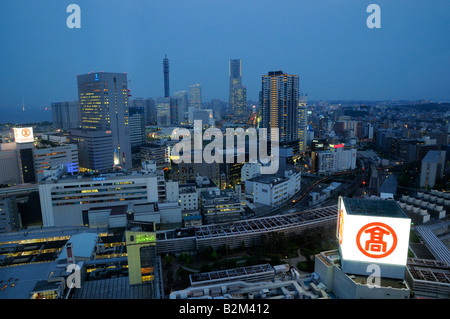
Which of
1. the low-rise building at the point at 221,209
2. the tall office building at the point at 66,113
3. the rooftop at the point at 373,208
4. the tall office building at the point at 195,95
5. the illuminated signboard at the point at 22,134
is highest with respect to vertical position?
the tall office building at the point at 195,95

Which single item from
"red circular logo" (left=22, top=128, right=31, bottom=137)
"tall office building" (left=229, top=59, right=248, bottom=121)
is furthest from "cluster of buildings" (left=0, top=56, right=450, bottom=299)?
"tall office building" (left=229, top=59, right=248, bottom=121)

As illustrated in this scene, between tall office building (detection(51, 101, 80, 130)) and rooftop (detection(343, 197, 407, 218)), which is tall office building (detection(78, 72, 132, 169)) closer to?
tall office building (detection(51, 101, 80, 130))

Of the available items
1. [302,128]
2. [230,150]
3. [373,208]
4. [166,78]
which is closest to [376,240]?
[373,208]

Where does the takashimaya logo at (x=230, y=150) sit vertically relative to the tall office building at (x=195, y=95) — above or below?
below

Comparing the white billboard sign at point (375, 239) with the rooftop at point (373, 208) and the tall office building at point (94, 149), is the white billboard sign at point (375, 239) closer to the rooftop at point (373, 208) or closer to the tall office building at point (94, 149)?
the rooftop at point (373, 208)

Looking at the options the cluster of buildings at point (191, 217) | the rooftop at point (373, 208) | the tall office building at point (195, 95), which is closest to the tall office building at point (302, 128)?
the cluster of buildings at point (191, 217)

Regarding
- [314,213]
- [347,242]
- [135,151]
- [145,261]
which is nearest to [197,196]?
[314,213]
